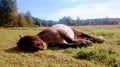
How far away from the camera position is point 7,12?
52.6 m

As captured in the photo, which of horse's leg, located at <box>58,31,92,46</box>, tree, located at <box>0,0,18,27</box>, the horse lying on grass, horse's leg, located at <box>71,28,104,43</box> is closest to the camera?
the horse lying on grass

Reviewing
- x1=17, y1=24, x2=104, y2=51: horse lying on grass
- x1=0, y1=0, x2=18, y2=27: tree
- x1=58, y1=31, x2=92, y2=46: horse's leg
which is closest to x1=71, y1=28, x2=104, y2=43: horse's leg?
x1=17, y1=24, x2=104, y2=51: horse lying on grass

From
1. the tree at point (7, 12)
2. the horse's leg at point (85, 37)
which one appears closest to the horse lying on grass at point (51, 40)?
the horse's leg at point (85, 37)

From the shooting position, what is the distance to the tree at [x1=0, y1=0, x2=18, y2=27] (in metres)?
51.5

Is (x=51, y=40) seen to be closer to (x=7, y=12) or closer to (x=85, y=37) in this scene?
(x=85, y=37)

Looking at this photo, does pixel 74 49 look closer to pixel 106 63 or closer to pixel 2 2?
pixel 106 63

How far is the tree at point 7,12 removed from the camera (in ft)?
169

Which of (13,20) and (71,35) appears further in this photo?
(13,20)

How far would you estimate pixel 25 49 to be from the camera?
30.6ft

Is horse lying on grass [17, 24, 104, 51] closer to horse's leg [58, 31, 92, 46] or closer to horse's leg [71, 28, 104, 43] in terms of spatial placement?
horse's leg [58, 31, 92, 46]

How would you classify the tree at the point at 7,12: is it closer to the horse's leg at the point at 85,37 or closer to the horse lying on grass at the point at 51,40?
the horse's leg at the point at 85,37

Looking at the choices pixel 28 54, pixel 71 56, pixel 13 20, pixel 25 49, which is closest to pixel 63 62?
pixel 71 56

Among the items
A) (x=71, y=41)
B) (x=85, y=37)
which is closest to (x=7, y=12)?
(x=85, y=37)

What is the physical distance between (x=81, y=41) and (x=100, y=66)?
317cm
